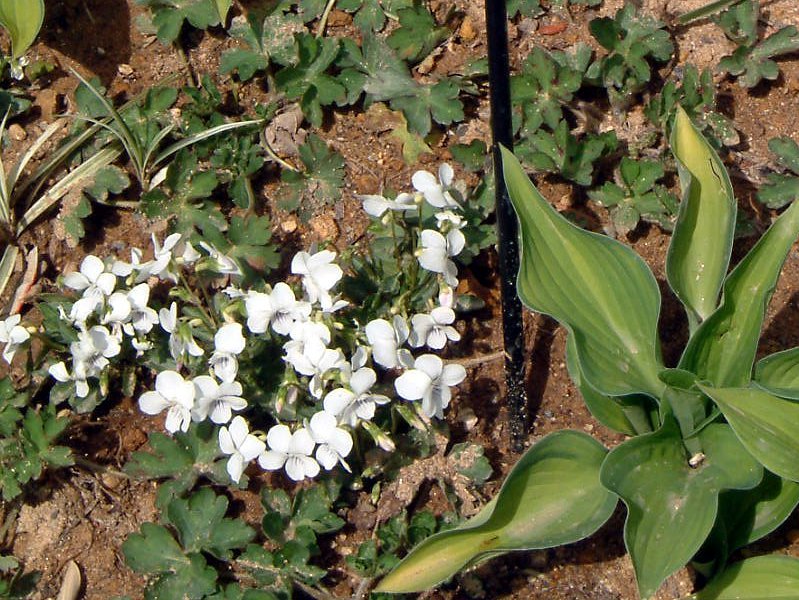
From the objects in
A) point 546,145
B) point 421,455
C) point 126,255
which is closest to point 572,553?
point 421,455

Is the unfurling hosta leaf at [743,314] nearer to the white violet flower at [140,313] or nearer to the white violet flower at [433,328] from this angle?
the white violet flower at [433,328]

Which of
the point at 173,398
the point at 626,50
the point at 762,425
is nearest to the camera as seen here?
the point at 762,425

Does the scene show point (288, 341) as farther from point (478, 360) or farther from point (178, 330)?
point (478, 360)

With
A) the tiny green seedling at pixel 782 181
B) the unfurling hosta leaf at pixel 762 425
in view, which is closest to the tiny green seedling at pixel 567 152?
the tiny green seedling at pixel 782 181

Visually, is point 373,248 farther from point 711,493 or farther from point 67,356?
point 711,493

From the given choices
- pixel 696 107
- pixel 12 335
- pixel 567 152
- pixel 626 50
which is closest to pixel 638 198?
pixel 567 152

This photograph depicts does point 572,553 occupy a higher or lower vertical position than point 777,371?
lower
